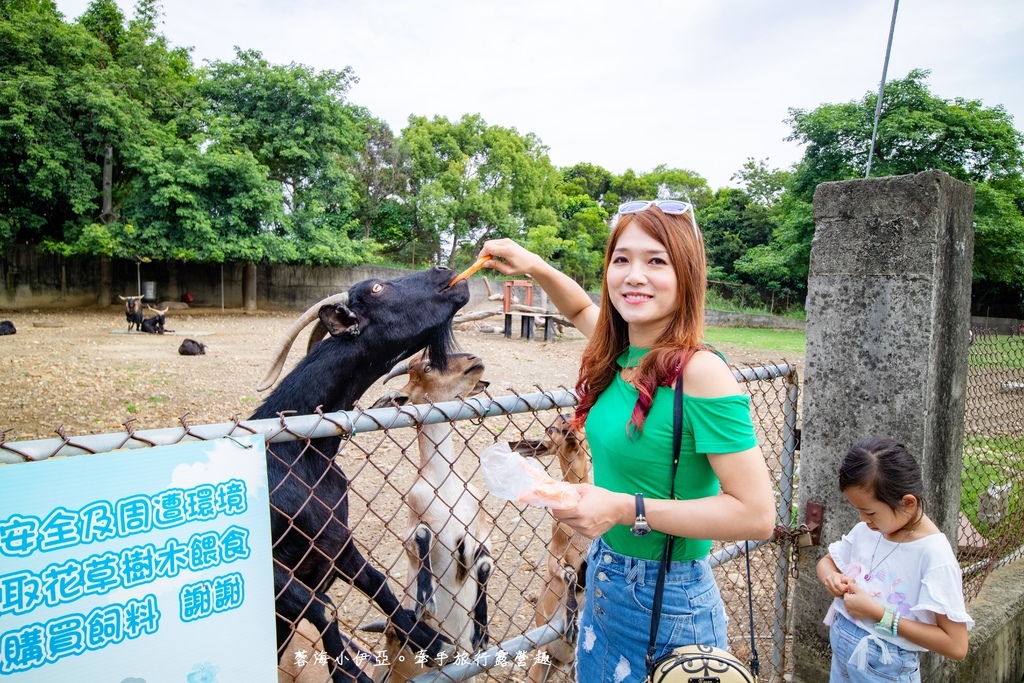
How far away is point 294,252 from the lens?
22125mm

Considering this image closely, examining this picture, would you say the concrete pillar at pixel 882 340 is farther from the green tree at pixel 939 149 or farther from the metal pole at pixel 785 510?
the green tree at pixel 939 149

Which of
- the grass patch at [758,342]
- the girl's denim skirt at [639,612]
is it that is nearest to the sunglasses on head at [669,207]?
the girl's denim skirt at [639,612]

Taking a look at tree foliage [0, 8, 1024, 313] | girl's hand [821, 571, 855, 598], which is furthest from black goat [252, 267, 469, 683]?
tree foliage [0, 8, 1024, 313]

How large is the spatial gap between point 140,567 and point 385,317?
1.50 meters

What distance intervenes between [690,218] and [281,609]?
1.62m

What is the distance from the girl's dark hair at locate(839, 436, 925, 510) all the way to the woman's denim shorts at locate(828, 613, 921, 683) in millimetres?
435

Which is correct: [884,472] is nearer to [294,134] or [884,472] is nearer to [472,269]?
[472,269]

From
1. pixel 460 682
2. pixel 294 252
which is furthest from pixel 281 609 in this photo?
pixel 294 252

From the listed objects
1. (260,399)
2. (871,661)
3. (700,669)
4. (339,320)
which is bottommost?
(260,399)

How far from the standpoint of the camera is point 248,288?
25.2 metres

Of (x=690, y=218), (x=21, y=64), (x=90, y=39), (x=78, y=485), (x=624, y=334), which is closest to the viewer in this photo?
(x=78, y=485)

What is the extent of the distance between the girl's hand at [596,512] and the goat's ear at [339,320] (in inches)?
55.9

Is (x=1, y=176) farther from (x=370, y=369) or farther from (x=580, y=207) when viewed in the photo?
(x=580, y=207)

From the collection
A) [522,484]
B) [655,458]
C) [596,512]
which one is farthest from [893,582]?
[522,484]
